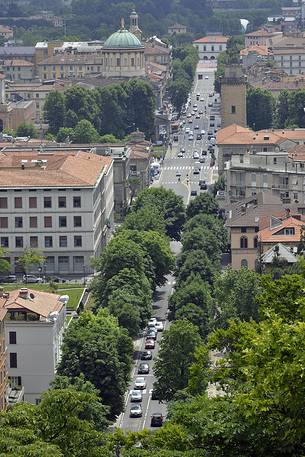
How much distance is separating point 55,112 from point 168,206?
4959cm

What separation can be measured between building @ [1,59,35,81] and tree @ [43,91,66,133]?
135ft

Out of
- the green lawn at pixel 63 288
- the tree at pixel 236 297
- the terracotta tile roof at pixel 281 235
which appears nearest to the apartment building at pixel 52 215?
the green lawn at pixel 63 288

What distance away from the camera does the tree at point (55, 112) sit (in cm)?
15388

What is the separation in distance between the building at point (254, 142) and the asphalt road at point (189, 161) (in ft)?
10.5

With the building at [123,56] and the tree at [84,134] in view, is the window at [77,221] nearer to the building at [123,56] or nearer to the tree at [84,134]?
the tree at [84,134]

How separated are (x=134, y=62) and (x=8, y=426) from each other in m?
132

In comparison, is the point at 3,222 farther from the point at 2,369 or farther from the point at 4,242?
the point at 2,369

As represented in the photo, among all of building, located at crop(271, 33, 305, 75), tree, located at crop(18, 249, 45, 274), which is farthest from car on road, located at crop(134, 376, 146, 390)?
building, located at crop(271, 33, 305, 75)

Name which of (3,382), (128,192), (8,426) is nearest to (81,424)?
(8,426)

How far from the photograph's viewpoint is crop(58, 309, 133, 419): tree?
6306 cm

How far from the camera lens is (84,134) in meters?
141

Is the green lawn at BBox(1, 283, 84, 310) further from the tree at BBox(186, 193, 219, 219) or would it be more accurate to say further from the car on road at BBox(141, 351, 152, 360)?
the tree at BBox(186, 193, 219, 219)

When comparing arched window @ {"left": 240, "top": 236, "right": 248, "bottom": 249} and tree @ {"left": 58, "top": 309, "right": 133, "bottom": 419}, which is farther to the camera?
arched window @ {"left": 240, "top": 236, "right": 248, "bottom": 249}

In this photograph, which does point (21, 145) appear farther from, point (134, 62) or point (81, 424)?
point (81, 424)
